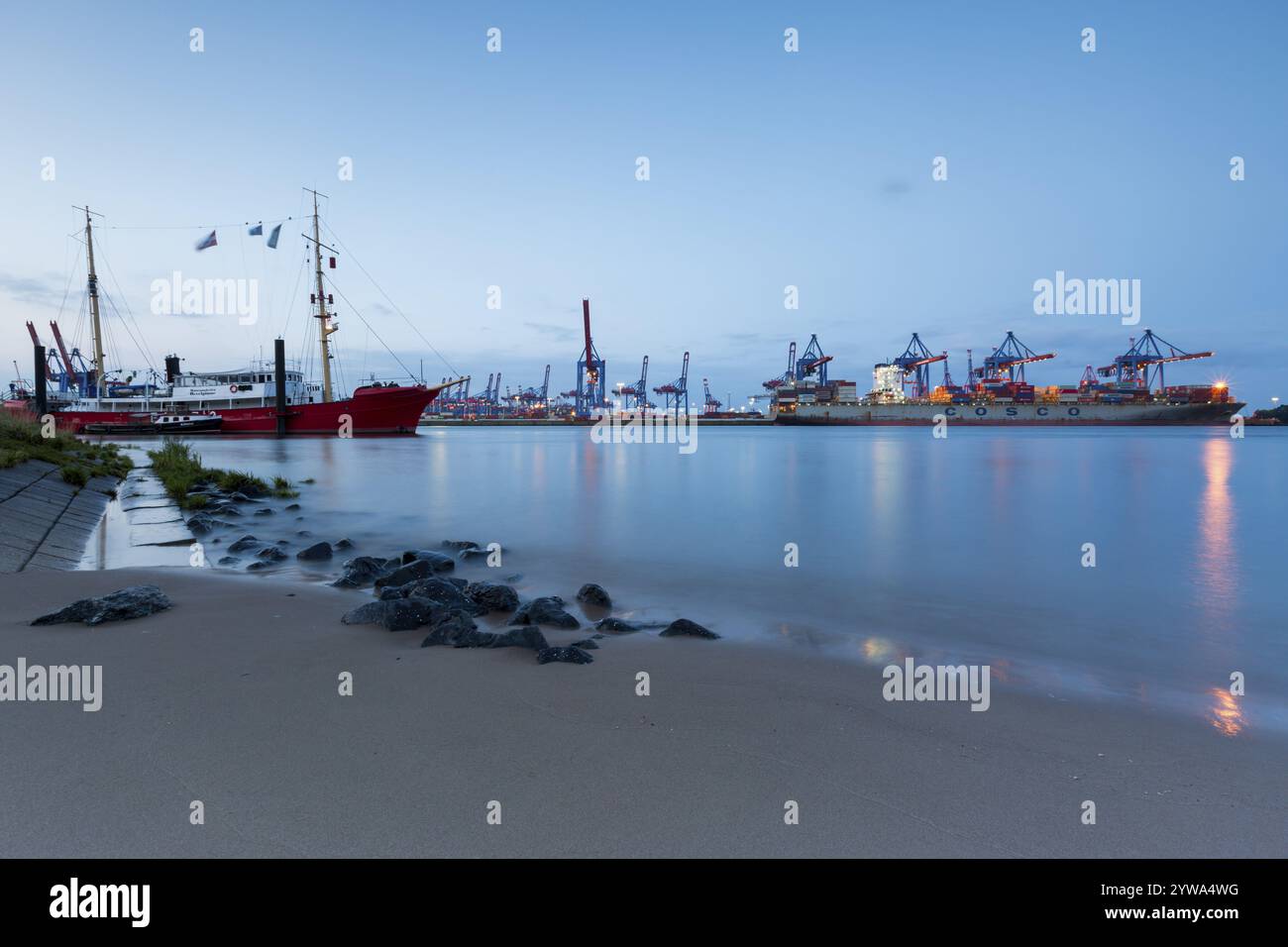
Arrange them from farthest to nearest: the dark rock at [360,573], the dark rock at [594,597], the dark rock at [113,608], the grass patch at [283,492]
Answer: the grass patch at [283,492] → the dark rock at [360,573] → the dark rock at [594,597] → the dark rock at [113,608]

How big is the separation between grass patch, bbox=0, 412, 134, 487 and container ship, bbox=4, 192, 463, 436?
28924mm

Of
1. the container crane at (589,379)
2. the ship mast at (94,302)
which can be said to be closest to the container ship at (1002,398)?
the container crane at (589,379)

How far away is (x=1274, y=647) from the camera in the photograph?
6.82 metres

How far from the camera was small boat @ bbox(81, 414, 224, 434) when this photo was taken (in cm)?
5181

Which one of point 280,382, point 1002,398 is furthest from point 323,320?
point 1002,398

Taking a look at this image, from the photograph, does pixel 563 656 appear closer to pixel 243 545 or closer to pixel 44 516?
pixel 243 545

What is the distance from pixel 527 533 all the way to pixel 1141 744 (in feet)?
36.1

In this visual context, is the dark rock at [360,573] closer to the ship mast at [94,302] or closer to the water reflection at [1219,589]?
the water reflection at [1219,589]

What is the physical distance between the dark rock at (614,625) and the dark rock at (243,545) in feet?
21.0

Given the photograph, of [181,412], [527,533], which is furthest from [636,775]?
[181,412]

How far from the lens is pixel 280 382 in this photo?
5081 centimetres

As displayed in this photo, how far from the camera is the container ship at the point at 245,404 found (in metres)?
51.6

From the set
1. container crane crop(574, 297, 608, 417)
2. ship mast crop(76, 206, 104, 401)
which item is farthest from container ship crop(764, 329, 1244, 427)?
ship mast crop(76, 206, 104, 401)

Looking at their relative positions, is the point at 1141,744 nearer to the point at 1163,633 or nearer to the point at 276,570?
the point at 1163,633
